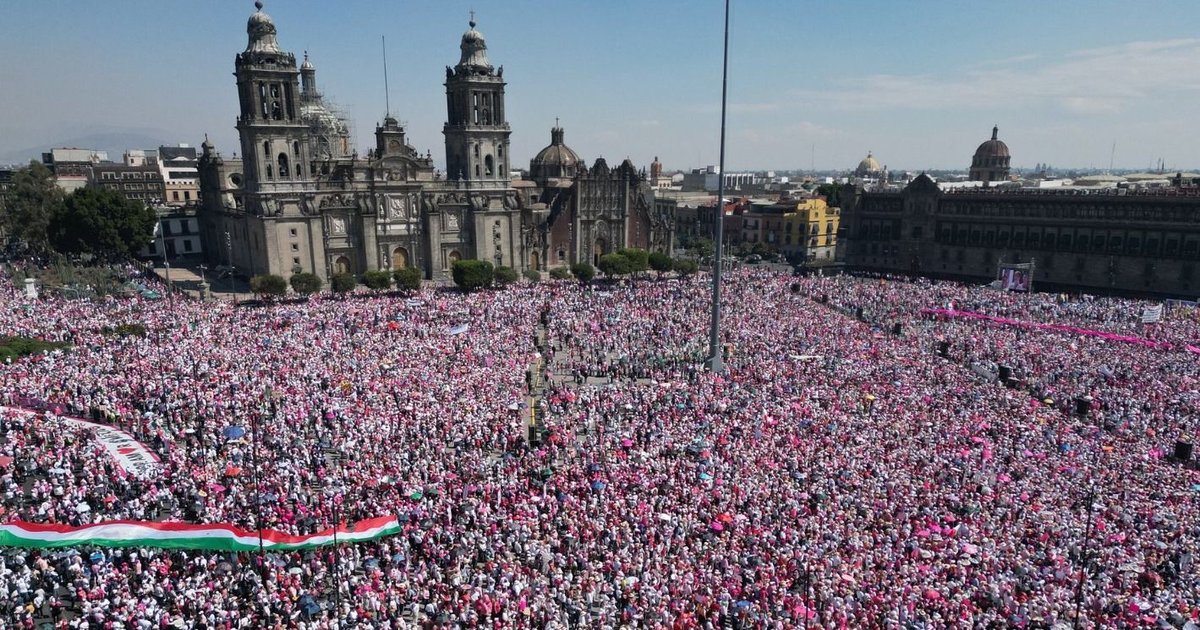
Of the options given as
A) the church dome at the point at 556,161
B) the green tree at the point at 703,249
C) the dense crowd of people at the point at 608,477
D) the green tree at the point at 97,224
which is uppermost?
the church dome at the point at 556,161

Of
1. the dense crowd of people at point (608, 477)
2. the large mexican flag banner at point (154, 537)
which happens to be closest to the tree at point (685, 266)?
the dense crowd of people at point (608, 477)

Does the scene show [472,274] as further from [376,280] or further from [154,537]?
[154,537]

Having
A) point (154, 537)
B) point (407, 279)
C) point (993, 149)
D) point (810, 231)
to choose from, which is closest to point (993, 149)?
point (993, 149)

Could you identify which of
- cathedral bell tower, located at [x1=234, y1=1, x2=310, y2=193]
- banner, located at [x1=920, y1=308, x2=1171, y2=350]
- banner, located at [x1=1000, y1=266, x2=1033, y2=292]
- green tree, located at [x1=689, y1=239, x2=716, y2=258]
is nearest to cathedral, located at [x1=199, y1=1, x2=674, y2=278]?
cathedral bell tower, located at [x1=234, y1=1, x2=310, y2=193]

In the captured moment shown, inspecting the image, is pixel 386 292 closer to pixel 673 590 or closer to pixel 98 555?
pixel 98 555

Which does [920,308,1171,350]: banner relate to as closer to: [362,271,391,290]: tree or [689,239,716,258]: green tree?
[362,271,391,290]: tree

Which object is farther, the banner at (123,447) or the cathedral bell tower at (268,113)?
the cathedral bell tower at (268,113)

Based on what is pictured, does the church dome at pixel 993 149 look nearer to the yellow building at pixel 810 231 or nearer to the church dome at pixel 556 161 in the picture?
the yellow building at pixel 810 231
